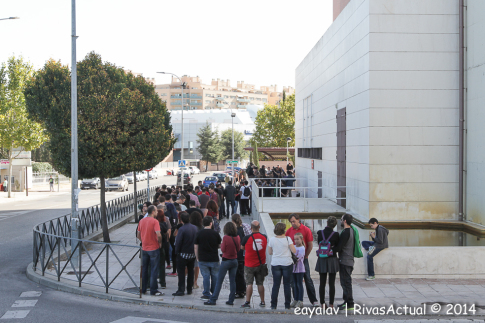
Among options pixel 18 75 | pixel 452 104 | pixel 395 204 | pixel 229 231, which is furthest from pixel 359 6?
pixel 18 75

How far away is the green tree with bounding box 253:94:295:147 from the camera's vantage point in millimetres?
70438

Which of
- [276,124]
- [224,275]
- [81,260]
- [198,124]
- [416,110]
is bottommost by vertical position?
[81,260]

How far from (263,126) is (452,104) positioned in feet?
189

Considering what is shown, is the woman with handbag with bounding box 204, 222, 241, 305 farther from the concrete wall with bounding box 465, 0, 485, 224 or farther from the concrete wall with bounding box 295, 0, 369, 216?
the concrete wall with bounding box 465, 0, 485, 224

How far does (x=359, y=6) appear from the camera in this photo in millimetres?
16578

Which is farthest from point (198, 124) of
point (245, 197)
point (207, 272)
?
point (207, 272)

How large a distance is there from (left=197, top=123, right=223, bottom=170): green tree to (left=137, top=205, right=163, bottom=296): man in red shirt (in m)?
74.6

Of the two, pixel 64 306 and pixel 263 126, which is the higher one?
pixel 263 126

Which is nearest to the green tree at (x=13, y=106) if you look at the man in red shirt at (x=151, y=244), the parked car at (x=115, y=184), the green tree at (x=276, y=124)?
the parked car at (x=115, y=184)

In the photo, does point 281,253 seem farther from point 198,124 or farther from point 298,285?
point 198,124

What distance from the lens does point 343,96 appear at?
19016 millimetres

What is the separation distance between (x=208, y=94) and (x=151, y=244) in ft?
494

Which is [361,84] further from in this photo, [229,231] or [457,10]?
[229,231]

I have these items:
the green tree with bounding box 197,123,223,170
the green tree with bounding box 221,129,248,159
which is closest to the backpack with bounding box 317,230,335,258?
the green tree with bounding box 197,123,223,170
